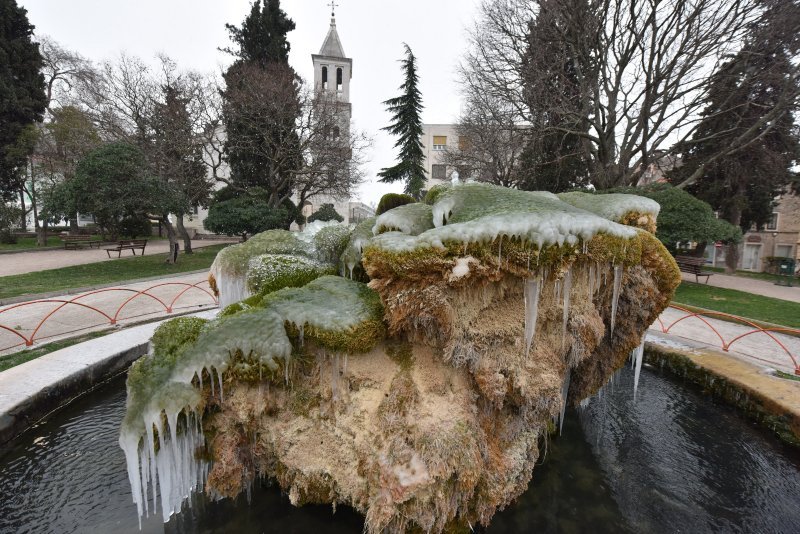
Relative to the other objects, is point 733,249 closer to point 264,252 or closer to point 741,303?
point 741,303

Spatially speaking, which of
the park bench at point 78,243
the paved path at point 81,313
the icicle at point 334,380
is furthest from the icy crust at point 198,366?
the park bench at point 78,243

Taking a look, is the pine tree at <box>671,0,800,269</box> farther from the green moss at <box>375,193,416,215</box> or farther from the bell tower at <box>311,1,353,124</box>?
the bell tower at <box>311,1,353,124</box>

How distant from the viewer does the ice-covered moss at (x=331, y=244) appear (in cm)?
649

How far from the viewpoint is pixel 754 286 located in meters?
17.6

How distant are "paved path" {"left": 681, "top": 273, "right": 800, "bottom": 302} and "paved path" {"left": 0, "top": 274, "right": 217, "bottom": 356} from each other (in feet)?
70.1

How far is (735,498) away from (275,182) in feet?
86.7

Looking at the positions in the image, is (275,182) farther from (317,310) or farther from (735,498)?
(735,498)

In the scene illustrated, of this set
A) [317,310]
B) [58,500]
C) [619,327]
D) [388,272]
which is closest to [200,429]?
[317,310]

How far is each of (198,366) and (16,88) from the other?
32.4 m

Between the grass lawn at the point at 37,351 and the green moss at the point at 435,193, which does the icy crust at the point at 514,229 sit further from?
the grass lawn at the point at 37,351

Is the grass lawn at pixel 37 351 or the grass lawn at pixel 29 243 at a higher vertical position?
the grass lawn at pixel 29 243

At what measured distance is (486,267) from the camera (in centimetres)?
369

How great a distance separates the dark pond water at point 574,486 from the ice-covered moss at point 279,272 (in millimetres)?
2818

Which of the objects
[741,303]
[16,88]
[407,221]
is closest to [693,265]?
[741,303]
